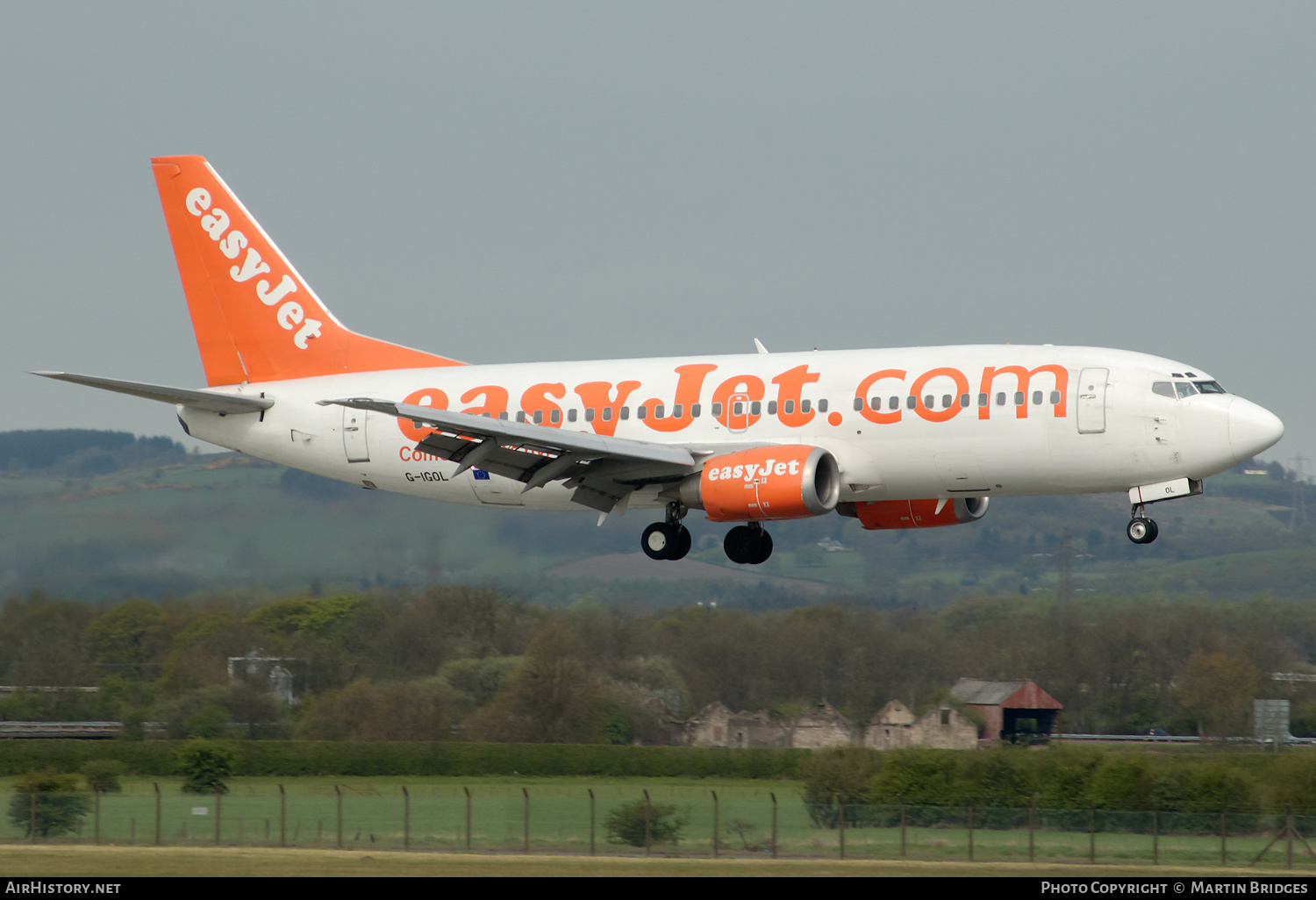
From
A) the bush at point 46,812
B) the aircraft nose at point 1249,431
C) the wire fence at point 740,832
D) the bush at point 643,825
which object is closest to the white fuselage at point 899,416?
the aircraft nose at point 1249,431

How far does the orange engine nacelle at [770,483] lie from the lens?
3506 centimetres

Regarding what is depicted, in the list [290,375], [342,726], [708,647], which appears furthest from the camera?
[708,647]

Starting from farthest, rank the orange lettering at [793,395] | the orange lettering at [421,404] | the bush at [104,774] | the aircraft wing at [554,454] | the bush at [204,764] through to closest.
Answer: the bush at [204,764]
the bush at [104,774]
the orange lettering at [421,404]
the orange lettering at [793,395]
the aircraft wing at [554,454]

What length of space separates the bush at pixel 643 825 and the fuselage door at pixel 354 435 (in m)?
11.0

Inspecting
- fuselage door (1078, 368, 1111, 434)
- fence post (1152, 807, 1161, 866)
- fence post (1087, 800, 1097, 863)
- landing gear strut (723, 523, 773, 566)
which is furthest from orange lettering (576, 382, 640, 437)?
fence post (1152, 807, 1161, 866)

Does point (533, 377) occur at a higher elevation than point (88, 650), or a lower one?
higher

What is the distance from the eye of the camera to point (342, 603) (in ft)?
206

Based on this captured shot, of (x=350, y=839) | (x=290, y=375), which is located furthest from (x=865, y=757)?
(x=290, y=375)

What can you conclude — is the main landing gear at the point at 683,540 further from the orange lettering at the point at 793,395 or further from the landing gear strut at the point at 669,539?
the orange lettering at the point at 793,395

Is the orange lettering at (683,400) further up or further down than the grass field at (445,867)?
further up

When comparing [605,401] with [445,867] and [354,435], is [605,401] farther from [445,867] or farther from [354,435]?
[445,867]

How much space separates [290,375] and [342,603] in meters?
20.3

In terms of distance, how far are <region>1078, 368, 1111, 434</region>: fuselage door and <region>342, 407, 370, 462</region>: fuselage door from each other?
17.7m
